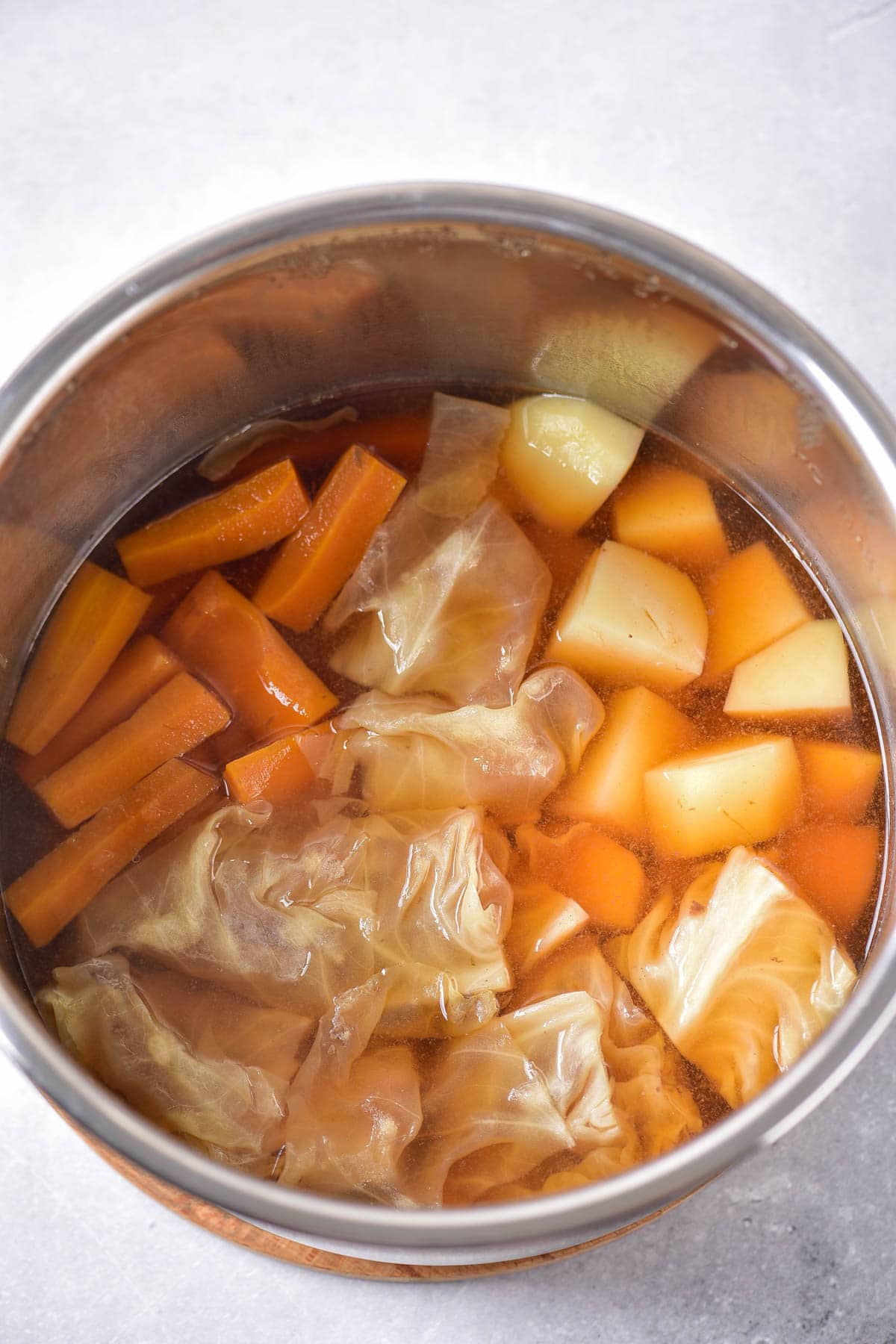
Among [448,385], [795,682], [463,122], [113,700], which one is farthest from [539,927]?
[463,122]

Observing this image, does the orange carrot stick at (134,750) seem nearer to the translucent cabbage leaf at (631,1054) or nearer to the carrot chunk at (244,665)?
the carrot chunk at (244,665)

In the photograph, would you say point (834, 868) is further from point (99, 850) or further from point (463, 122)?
point (463, 122)

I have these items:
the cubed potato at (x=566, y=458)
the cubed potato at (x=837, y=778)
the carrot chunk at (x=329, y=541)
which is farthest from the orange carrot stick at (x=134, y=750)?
the cubed potato at (x=837, y=778)

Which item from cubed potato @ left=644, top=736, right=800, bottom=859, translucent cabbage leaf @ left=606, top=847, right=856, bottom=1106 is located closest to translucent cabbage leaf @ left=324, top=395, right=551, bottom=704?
cubed potato @ left=644, top=736, right=800, bottom=859

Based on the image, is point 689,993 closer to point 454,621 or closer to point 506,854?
point 506,854

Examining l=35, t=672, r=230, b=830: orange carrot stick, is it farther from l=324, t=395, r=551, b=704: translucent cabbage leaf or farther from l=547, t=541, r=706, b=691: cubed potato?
l=547, t=541, r=706, b=691: cubed potato

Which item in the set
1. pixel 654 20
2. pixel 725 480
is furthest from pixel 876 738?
pixel 654 20
